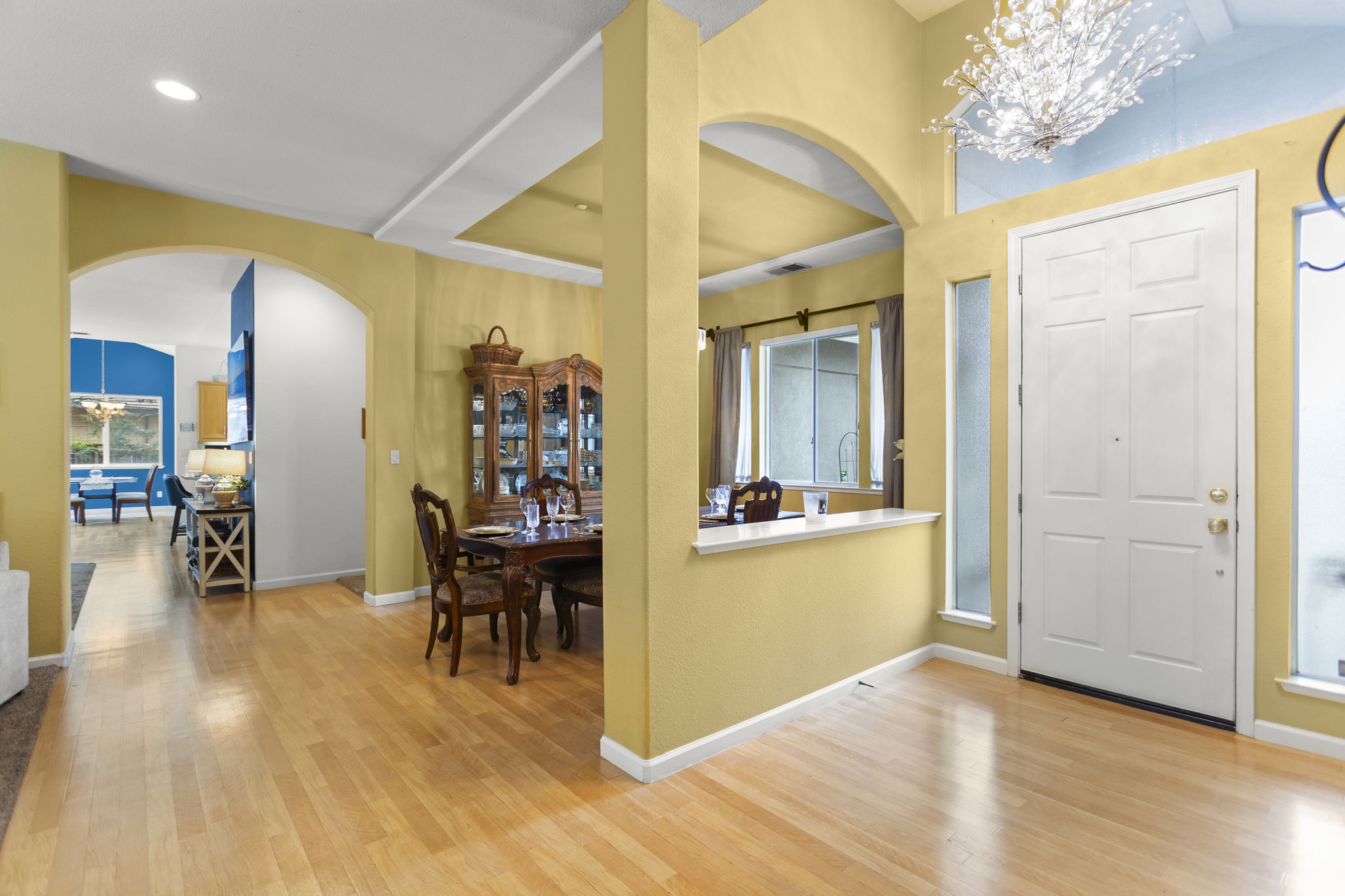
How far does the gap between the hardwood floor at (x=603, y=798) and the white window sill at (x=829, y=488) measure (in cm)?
222

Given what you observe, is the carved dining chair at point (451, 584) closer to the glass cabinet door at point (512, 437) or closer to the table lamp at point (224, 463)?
the glass cabinet door at point (512, 437)

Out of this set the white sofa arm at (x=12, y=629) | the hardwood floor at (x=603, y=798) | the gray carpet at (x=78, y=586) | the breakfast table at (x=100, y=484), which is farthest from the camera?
the breakfast table at (x=100, y=484)

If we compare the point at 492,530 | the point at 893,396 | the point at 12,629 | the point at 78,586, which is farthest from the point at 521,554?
the point at 78,586

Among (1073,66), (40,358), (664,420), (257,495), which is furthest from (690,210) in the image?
(257,495)

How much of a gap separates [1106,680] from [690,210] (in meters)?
2.99

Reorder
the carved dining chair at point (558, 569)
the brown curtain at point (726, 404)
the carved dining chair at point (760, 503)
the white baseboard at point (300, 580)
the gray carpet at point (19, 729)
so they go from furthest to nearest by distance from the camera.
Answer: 1. the brown curtain at point (726, 404)
2. the white baseboard at point (300, 580)
3. the carved dining chair at point (558, 569)
4. the carved dining chair at point (760, 503)
5. the gray carpet at point (19, 729)

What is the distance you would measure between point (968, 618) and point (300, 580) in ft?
17.5

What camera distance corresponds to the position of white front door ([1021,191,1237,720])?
2.82 m

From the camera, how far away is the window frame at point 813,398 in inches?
221

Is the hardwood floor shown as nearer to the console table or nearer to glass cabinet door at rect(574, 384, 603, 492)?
the console table

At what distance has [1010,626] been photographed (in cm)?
344

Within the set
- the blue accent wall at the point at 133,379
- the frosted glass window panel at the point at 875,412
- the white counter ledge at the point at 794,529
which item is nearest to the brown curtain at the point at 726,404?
the frosted glass window panel at the point at 875,412

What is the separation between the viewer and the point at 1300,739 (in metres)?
2.59

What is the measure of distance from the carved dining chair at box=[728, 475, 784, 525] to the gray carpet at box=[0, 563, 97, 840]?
126 inches
